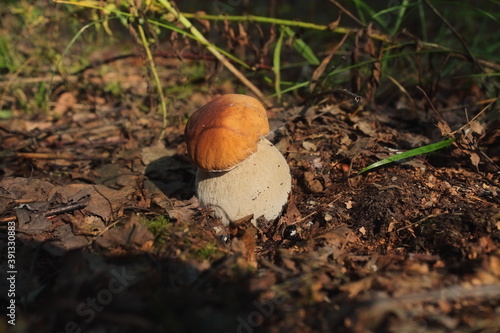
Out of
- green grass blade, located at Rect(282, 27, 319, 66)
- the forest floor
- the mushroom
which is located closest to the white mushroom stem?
the mushroom

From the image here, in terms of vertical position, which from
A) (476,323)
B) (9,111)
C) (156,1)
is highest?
(156,1)

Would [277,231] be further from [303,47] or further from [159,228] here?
[303,47]

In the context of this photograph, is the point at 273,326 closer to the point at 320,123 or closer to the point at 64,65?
the point at 320,123

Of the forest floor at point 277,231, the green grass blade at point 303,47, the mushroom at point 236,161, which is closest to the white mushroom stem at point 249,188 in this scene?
the mushroom at point 236,161

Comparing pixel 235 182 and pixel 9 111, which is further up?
pixel 235 182

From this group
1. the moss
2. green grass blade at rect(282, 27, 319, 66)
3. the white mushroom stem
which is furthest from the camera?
green grass blade at rect(282, 27, 319, 66)

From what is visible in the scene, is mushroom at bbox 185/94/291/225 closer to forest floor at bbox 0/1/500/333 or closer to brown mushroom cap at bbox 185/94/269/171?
brown mushroom cap at bbox 185/94/269/171

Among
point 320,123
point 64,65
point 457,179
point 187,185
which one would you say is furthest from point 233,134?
point 64,65

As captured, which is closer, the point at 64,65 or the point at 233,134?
the point at 233,134
